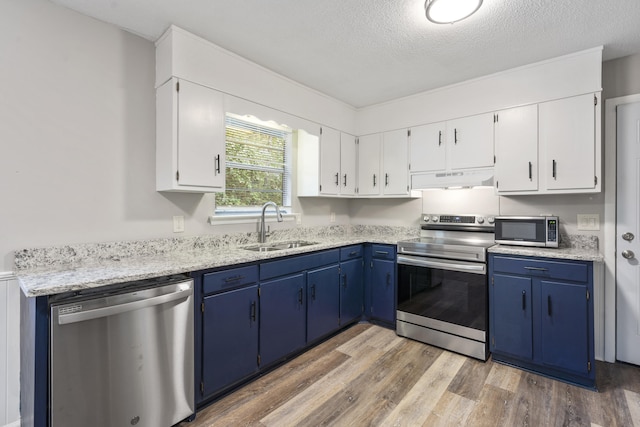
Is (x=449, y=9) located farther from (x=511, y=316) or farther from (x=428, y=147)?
(x=511, y=316)

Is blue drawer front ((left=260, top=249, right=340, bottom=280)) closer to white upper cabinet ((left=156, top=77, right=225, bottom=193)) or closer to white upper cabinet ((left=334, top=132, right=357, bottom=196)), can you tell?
white upper cabinet ((left=156, top=77, right=225, bottom=193))

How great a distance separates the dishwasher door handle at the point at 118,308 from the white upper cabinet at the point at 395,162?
2.45 meters

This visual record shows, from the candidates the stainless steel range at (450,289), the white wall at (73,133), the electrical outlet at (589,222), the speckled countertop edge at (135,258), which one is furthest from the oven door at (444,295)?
the white wall at (73,133)

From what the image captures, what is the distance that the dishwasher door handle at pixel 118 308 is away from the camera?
1367 millimetres

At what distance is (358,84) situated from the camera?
306cm

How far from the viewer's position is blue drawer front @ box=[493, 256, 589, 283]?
2217mm

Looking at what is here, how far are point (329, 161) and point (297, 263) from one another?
1.33m

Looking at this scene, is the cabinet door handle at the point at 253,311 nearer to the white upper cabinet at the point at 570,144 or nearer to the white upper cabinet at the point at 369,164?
the white upper cabinet at the point at 369,164

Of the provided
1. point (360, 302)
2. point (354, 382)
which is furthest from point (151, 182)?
point (360, 302)

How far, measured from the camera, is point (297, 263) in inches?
100

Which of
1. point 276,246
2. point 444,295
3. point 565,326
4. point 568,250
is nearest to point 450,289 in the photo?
point 444,295

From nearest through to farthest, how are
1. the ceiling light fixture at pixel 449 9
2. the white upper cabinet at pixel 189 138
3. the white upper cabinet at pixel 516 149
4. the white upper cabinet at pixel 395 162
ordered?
the ceiling light fixture at pixel 449 9 → the white upper cabinet at pixel 189 138 → the white upper cabinet at pixel 516 149 → the white upper cabinet at pixel 395 162

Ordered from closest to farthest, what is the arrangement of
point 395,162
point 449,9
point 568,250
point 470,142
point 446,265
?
point 449,9
point 568,250
point 446,265
point 470,142
point 395,162

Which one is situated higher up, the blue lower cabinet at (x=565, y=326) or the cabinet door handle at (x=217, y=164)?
the cabinet door handle at (x=217, y=164)
